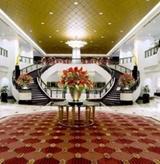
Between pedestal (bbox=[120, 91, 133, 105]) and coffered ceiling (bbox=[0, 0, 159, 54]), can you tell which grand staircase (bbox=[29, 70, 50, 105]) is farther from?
pedestal (bbox=[120, 91, 133, 105])

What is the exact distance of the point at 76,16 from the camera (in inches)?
438

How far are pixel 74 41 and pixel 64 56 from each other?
1099 centimetres

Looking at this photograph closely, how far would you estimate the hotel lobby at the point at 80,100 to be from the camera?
12.3 feet

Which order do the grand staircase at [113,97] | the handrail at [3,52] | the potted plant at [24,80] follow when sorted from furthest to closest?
the handrail at [3,52] → the grand staircase at [113,97] → the potted plant at [24,80]

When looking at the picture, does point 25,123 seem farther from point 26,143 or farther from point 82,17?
point 82,17

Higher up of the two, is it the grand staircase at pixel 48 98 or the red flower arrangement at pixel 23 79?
the red flower arrangement at pixel 23 79

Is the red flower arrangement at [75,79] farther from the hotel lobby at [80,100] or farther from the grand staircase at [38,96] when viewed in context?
the grand staircase at [38,96]

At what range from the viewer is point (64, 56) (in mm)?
27375

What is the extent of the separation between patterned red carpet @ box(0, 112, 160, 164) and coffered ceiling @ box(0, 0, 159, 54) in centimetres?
609

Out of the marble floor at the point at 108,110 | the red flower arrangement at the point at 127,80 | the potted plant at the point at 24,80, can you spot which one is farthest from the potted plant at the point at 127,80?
the potted plant at the point at 24,80

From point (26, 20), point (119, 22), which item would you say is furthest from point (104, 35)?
point (26, 20)

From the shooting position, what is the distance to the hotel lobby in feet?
12.3

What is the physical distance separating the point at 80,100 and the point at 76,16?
6.56 metres

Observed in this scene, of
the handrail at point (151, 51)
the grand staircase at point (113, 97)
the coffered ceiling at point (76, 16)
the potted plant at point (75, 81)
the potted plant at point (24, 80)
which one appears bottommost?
the grand staircase at point (113, 97)
